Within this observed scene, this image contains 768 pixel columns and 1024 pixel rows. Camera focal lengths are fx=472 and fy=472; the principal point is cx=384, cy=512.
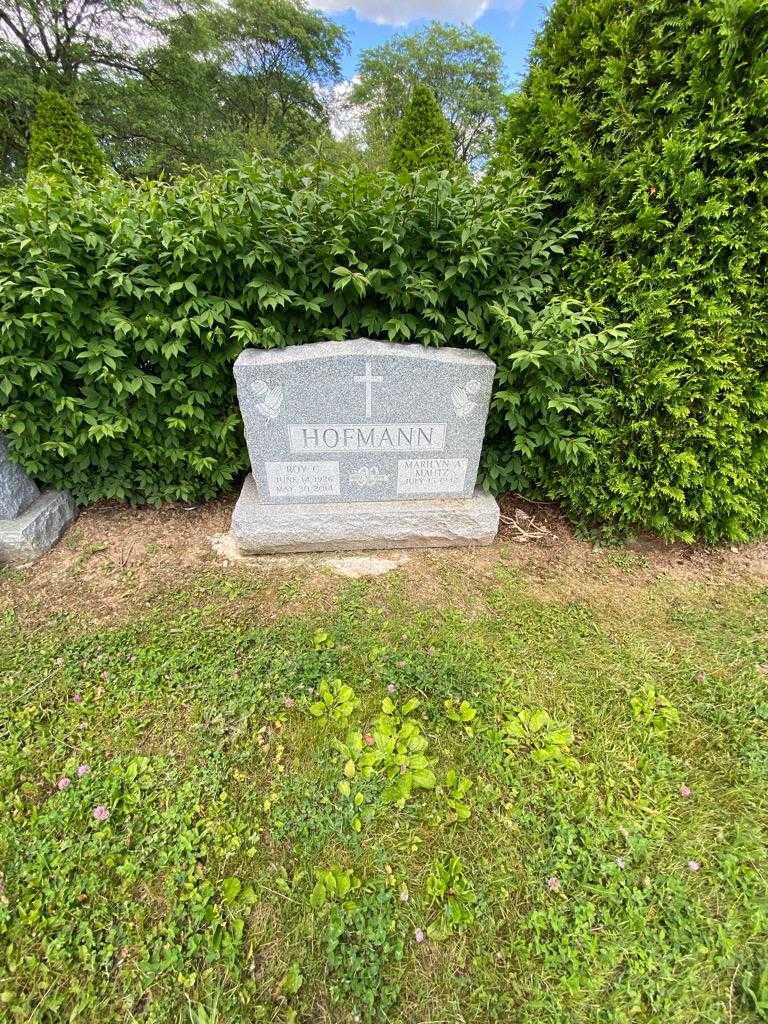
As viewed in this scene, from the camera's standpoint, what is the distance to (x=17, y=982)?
1.28 m

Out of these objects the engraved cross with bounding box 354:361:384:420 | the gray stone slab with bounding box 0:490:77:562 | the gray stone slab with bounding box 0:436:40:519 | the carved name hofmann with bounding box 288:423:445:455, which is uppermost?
the engraved cross with bounding box 354:361:384:420

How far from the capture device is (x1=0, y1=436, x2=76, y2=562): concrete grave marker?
8.76 ft

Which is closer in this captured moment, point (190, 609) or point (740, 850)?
point (740, 850)

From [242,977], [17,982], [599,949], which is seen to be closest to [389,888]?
[242,977]

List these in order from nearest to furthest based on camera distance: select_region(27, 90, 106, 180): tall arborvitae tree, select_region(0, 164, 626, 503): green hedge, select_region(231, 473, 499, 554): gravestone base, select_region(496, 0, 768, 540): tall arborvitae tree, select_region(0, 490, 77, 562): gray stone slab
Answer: select_region(496, 0, 768, 540): tall arborvitae tree → select_region(0, 164, 626, 503): green hedge → select_region(0, 490, 77, 562): gray stone slab → select_region(231, 473, 499, 554): gravestone base → select_region(27, 90, 106, 180): tall arborvitae tree

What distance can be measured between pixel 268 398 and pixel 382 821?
6.80ft

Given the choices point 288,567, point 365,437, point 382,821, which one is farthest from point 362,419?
point 382,821

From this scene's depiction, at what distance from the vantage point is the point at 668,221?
2.35 m

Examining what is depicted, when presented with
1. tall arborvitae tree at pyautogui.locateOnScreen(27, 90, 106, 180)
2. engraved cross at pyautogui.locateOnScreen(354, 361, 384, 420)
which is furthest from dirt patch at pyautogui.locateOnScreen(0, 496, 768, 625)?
tall arborvitae tree at pyautogui.locateOnScreen(27, 90, 106, 180)

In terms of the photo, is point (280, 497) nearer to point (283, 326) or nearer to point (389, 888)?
point (283, 326)

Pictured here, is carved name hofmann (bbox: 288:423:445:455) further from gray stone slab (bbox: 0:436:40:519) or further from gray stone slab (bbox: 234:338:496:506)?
gray stone slab (bbox: 0:436:40:519)

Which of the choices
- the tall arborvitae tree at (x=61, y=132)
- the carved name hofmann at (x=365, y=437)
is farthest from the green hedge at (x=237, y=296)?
the tall arborvitae tree at (x=61, y=132)

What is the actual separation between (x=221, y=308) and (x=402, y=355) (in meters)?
1.00

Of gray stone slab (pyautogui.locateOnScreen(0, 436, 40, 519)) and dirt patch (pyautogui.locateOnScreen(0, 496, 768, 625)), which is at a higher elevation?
gray stone slab (pyautogui.locateOnScreen(0, 436, 40, 519))
